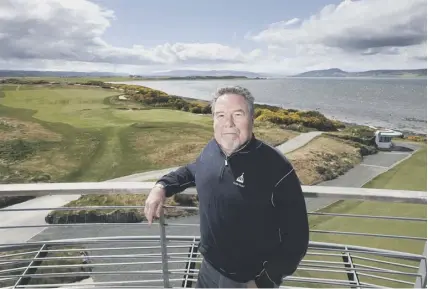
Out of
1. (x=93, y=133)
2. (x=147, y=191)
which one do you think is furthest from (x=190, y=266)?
(x=93, y=133)

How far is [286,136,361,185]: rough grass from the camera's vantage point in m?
10.0

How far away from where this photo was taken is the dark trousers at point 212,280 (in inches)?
33.1

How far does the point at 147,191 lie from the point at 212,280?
0.37 meters

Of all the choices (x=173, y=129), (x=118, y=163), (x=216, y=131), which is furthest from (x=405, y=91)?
(x=216, y=131)

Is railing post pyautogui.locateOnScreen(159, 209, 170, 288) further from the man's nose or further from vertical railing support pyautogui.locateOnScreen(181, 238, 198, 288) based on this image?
the man's nose

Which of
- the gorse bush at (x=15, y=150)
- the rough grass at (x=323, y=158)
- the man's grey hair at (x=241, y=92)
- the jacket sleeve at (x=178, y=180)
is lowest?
the rough grass at (x=323, y=158)

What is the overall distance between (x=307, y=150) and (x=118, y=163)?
5.30 metres

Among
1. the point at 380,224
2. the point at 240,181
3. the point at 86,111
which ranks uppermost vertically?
the point at 240,181

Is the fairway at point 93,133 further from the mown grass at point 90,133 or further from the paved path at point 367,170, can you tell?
the paved path at point 367,170

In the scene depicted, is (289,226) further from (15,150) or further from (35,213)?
(15,150)

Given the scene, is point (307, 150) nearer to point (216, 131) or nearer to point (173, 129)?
point (173, 129)

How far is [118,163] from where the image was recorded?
10.1m

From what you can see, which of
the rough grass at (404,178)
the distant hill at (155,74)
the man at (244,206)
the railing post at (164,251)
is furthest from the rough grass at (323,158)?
the man at (244,206)

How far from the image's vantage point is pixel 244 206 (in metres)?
0.79
